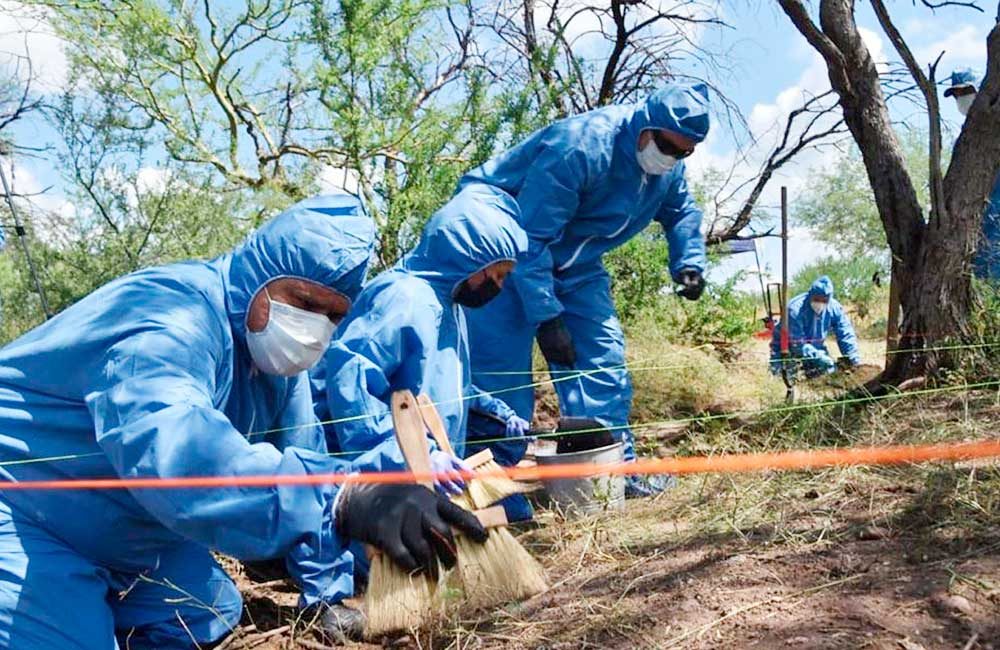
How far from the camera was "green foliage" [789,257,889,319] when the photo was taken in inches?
590

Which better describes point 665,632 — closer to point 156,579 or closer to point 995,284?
point 156,579

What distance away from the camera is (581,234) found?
4688mm

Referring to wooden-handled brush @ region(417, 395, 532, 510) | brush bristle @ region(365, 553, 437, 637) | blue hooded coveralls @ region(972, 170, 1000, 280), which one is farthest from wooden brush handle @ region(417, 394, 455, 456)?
blue hooded coveralls @ region(972, 170, 1000, 280)

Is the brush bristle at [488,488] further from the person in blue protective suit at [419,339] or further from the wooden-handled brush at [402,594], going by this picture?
the wooden-handled brush at [402,594]

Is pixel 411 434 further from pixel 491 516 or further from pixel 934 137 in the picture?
pixel 934 137

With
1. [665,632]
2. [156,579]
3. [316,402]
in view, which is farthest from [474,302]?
[665,632]

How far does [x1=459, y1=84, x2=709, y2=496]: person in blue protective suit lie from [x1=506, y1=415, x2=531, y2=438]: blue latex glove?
0.19m

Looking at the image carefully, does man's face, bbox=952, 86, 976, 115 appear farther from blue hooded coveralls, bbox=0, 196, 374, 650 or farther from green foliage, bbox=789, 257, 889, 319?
green foliage, bbox=789, 257, 889, 319

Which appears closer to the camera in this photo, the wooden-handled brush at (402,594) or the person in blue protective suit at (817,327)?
the wooden-handled brush at (402,594)

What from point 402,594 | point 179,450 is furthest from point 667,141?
point 179,450

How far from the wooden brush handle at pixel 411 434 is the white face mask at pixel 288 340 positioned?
0.81ft

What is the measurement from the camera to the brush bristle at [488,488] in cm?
252

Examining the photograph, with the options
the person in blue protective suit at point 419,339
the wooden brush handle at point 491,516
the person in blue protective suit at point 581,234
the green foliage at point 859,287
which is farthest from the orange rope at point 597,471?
the green foliage at point 859,287

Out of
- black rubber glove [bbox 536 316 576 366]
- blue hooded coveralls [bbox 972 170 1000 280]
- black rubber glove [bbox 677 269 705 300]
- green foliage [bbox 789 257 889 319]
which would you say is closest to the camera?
blue hooded coveralls [bbox 972 170 1000 280]
